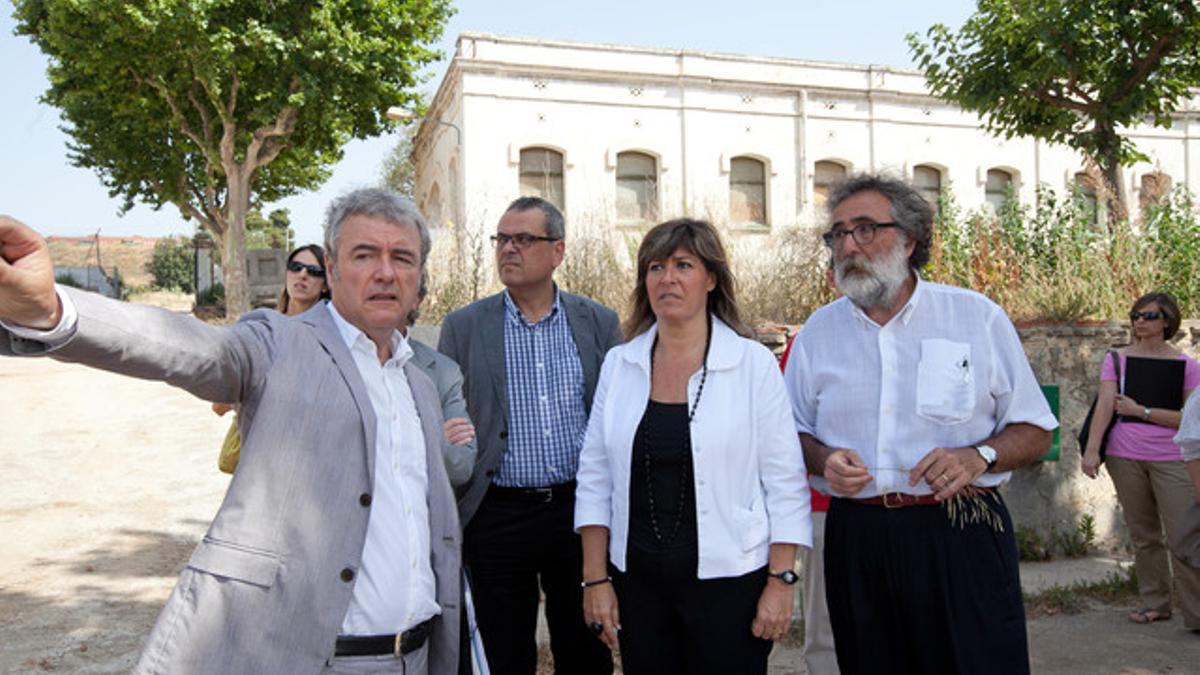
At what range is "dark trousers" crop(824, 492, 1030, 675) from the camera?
2.54m

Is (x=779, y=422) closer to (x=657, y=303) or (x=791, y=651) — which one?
(x=657, y=303)

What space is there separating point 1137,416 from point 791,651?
260 cm

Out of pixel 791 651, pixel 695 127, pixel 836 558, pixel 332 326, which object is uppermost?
pixel 695 127

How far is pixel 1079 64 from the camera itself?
437 inches

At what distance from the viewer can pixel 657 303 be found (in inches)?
111

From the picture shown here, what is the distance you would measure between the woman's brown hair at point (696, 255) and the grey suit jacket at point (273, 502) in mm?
1146

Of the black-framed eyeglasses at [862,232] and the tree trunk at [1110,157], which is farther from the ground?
the tree trunk at [1110,157]

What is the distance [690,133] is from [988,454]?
814 inches

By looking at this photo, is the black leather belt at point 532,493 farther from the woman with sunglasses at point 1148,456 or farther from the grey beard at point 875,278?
the woman with sunglasses at point 1148,456

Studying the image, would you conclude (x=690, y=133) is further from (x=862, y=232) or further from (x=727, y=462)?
(x=727, y=462)

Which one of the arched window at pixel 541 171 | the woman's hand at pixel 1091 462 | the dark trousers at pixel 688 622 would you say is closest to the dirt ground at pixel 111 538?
the woman's hand at pixel 1091 462

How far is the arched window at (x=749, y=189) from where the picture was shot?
76.5ft

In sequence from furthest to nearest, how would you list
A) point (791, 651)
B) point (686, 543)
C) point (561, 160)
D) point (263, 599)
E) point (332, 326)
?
point (561, 160), point (791, 651), point (686, 543), point (332, 326), point (263, 599)

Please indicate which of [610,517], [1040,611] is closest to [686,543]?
[610,517]
